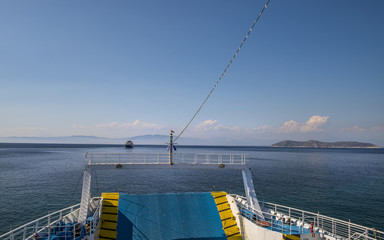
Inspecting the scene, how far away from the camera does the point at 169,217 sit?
16062mm

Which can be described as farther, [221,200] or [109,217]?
[221,200]

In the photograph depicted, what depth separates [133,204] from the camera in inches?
666

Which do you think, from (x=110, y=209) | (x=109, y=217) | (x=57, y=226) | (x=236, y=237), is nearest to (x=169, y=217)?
(x=109, y=217)

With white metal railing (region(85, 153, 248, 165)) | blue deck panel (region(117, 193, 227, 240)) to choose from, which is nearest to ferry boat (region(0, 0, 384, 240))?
blue deck panel (region(117, 193, 227, 240))

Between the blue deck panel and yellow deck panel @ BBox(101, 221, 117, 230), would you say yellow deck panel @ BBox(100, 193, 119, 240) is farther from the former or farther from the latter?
the blue deck panel

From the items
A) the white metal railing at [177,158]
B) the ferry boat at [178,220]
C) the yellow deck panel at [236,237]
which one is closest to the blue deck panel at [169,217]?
the ferry boat at [178,220]

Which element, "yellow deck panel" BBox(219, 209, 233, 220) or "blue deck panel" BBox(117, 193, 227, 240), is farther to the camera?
"yellow deck panel" BBox(219, 209, 233, 220)

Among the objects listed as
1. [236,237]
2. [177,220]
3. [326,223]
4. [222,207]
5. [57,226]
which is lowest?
[236,237]

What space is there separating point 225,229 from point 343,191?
36.0 m

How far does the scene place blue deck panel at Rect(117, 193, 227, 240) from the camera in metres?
14.7

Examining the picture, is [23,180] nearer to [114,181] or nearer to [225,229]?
[114,181]

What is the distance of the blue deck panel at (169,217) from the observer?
14672mm

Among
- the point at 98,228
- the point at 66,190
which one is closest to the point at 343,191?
the point at 98,228

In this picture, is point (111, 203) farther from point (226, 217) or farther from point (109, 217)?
point (226, 217)
